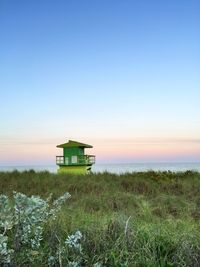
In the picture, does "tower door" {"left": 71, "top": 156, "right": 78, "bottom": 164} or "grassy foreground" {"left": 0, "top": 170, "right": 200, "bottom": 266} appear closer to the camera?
"grassy foreground" {"left": 0, "top": 170, "right": 200, "bottom": 266}

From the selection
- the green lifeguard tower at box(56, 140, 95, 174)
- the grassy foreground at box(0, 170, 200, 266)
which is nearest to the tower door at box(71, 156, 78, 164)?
the green lifeguard tower at box(56, 140, 95, 174)

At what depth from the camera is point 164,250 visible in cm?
313

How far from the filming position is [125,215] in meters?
4.32

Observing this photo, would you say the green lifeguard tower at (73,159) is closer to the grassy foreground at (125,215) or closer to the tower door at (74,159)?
the tower door at (74,159)

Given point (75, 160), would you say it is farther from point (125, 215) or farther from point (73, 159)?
point (125, 215)

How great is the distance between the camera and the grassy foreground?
2998 mm

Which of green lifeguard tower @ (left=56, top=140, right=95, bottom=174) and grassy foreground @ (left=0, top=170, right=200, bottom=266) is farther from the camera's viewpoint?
green lifeguard tower @ (left=56, top=140, right=95, bottom=174)

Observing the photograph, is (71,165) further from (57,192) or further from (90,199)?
(90,199)

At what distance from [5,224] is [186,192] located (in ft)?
41.9

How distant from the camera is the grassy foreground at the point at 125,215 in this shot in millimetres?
2998

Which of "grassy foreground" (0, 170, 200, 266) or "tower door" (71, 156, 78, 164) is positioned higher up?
"tower door" (71, 156, 78, 164)

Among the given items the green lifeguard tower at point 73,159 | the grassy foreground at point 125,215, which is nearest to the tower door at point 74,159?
the green lifeguard tower at point 73,159

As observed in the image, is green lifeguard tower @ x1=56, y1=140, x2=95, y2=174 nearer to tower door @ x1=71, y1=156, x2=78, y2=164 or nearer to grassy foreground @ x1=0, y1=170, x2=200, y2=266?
tower door @ x1=71, y1=156, x2=78, y2=164

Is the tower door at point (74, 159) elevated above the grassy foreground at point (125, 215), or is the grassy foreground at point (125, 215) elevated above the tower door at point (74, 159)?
the tower door at point (74, 159)
